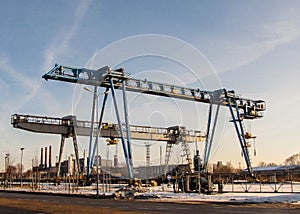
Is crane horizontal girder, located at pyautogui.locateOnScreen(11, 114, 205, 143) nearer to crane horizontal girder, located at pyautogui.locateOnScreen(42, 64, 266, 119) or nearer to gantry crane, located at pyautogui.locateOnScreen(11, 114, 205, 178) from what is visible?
gantry crane, located at pyautogui.locateOnScreen(11, 114, 205, 178)

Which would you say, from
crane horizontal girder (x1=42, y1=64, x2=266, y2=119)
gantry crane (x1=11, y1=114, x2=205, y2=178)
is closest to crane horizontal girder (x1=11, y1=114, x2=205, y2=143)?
gantry crane (x1=11, y1=114, x2=205, y2=178)

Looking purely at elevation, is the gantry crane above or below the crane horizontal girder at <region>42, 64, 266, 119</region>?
below

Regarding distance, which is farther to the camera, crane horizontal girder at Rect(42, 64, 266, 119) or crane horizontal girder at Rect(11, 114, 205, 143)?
crane horizontal girder at Rect(11, 114, 205, 143)

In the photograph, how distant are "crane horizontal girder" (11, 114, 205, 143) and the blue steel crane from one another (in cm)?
937

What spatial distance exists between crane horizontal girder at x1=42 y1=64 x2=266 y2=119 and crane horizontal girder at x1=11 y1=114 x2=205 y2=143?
1188 cm

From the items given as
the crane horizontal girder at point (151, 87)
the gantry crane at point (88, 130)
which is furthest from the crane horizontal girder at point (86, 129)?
the crane horizontal girder at point (151, 87)

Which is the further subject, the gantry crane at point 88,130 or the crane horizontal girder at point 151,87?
the gantry crane at point 88,130

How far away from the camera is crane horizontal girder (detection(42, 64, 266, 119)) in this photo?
43.0m

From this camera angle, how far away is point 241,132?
207 ft

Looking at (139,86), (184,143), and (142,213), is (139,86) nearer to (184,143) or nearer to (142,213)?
(184,143)

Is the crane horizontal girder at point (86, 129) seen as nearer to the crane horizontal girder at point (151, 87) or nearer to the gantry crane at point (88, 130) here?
the gantry crane at point (88, 130)

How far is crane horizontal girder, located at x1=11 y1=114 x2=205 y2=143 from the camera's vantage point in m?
56.0

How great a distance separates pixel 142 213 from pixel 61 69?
2792 cm

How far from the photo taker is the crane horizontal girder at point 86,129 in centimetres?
5597
